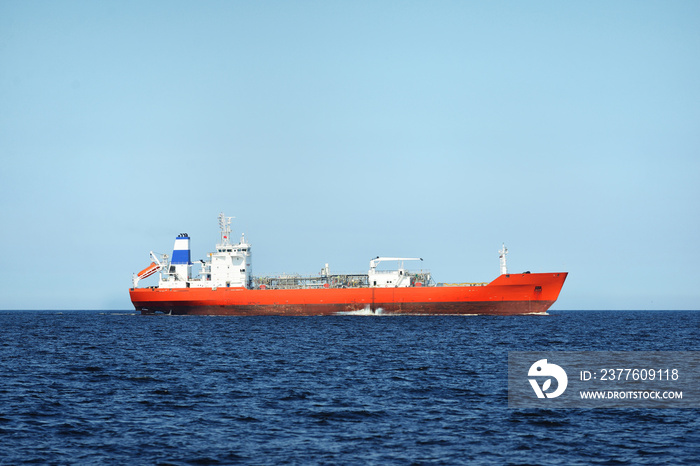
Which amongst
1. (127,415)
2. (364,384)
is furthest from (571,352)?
(127,415)

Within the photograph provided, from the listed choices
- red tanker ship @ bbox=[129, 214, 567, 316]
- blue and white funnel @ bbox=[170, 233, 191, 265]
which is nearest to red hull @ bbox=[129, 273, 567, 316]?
red tanker ship @ bbox=[129, 214, 567, 316]

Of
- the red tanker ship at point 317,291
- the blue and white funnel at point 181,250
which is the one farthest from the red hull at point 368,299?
the blue and white funnel at point 181,250

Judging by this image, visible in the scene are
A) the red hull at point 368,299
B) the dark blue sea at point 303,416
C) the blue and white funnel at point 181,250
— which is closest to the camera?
the dark blue sea at point 303,416

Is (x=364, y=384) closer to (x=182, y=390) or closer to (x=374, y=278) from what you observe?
(x=182, y=390)

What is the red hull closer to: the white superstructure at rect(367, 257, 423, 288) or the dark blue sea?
the white superstructure at rect(367, 257, 423, 288)

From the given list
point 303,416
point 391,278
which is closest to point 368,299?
point 391,278

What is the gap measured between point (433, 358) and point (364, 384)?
27.3 ft

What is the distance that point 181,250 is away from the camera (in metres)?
75.1

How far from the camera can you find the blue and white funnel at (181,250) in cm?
7462

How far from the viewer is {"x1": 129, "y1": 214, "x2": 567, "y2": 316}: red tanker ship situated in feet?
204

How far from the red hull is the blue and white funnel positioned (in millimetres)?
4526

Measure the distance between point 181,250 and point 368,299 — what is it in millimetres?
24400

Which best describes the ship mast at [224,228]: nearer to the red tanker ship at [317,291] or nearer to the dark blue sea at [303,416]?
the red tanker ship at [317,291]

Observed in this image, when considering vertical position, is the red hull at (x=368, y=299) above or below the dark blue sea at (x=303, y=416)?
above
